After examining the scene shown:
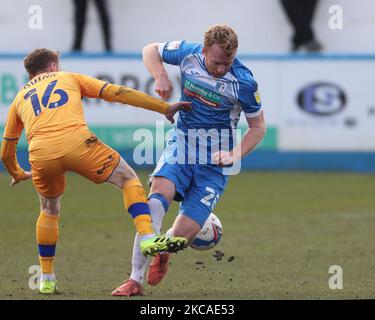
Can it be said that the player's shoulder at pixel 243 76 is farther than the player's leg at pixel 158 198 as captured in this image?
Yes

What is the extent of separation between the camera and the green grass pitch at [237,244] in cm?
859

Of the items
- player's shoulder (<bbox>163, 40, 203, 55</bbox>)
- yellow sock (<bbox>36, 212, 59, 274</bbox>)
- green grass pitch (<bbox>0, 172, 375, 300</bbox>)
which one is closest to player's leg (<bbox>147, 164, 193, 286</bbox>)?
green grass pitch (<bbox>0, 172, 375, 300</bbox>)

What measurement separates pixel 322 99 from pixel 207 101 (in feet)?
37.9

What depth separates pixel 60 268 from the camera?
979 centimetres

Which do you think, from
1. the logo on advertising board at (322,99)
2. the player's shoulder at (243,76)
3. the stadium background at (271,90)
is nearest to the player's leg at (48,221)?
the player's shoulder at (243,76)

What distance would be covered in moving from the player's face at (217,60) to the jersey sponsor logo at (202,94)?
0.22 metres

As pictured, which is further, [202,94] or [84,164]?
[202,94]

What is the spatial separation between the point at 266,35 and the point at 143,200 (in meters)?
14.8

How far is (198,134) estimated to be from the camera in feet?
28.5

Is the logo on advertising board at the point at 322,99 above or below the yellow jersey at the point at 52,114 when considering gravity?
below

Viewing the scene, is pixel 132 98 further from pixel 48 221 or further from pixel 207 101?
pixel 48 221

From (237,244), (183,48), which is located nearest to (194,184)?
(183,48)

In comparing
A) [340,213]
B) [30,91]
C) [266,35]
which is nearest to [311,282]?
[30,91]

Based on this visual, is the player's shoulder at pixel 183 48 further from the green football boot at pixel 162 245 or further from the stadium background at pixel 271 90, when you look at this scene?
the stadium background at pixel 271 90
